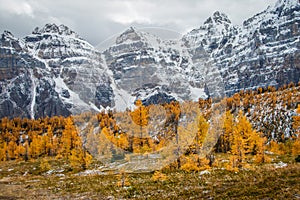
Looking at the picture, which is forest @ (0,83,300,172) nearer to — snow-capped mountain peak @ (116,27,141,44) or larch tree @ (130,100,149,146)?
larch tree @ (130,100,149,146)

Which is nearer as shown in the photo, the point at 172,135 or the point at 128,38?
the point at 128,38

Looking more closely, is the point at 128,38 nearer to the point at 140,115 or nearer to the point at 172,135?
the point at 140,115

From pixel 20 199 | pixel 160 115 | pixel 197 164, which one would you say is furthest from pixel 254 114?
pixel 160 115

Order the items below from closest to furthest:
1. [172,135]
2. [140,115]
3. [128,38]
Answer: [128,38] → [140,115] → [172,135]

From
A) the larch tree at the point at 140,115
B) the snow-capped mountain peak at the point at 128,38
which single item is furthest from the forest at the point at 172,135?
the snow-capped mountain peak at the point at 128,38

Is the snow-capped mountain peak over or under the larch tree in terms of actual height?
over

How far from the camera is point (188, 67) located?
1434cm

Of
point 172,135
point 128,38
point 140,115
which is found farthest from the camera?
point 172,135

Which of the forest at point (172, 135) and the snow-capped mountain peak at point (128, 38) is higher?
the snow-capped mountain peak at point (128, 38)

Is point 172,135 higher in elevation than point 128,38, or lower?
lower

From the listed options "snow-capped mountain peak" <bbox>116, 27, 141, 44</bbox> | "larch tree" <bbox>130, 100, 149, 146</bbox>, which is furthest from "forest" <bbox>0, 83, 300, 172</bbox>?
"snow-capped mountain peak" <bbox>116, 27, 141, 44</bbox>

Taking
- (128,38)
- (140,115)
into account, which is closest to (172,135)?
(140,115)

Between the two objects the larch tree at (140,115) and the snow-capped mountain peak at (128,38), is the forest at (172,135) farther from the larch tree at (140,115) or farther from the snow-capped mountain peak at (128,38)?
the snow-capped mountain peak at (128,38)

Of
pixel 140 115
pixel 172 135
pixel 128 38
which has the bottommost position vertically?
pixel 172 135
